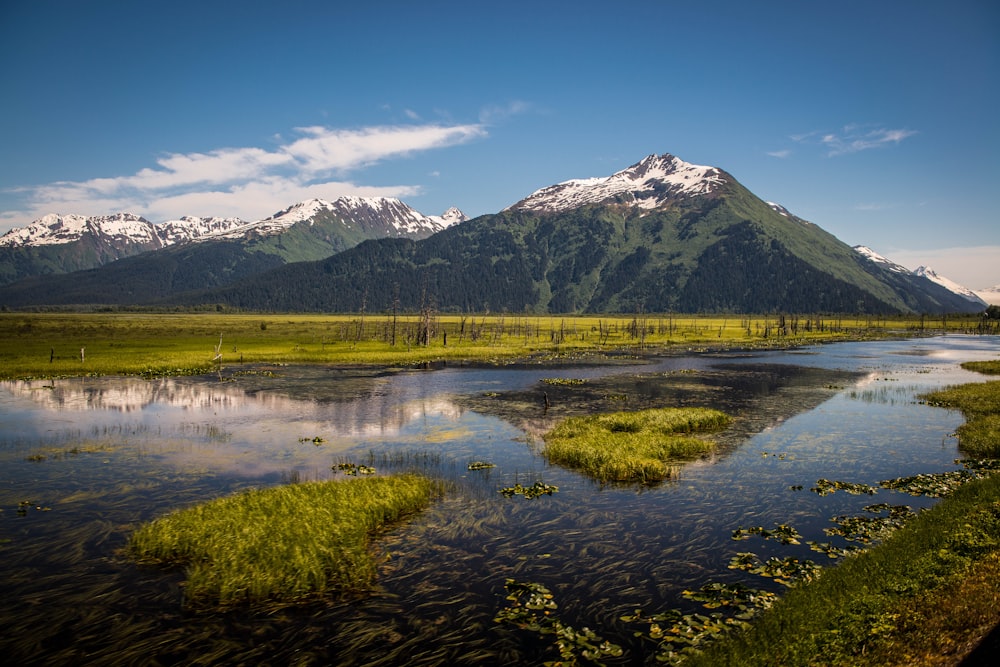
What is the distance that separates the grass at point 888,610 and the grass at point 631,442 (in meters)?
13.1

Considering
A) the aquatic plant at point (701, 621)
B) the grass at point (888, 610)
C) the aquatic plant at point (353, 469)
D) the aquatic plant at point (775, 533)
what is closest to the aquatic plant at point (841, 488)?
the aquatic plant at point (775, 533)

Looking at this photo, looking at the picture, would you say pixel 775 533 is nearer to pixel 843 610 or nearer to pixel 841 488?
pixel 843 610

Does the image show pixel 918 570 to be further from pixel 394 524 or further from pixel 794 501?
pixel 394 524

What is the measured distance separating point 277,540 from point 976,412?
5580 centimetres

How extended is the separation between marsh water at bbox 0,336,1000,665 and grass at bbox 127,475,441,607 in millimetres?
842

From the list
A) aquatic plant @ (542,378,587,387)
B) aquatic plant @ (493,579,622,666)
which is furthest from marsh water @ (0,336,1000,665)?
aquatic plant @ (542,378,587,387)

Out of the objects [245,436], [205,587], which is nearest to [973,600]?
[205,587]

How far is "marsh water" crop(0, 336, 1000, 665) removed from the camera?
52.5 ft

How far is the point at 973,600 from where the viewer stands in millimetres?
14289

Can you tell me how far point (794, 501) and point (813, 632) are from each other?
14.8 metres

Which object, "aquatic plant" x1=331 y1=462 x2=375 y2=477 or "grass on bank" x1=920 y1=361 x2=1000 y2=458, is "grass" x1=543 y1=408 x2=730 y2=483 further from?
"grass on bank" x1=920 y1=361 x2=1000 y2=458

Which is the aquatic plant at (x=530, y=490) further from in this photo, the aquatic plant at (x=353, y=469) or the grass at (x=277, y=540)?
the aquatic plant at (x=353, y=469)

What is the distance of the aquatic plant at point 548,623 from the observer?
15039 millimetres

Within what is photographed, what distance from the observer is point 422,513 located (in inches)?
1017
